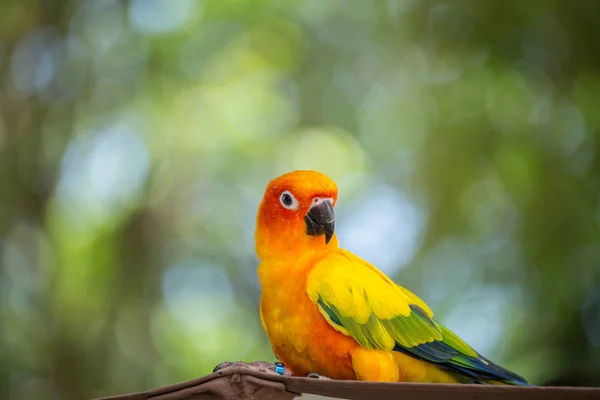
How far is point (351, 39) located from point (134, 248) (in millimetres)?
1766

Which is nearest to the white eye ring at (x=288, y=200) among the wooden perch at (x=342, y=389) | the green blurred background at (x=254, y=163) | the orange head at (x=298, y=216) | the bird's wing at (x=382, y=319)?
the orange head at (x=298, y=216)

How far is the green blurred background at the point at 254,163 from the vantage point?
315cm

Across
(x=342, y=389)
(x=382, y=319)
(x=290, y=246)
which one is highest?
(x=290, y=246)

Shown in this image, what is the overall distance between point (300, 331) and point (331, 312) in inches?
2.6

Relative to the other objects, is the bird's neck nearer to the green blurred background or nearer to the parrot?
the parrot

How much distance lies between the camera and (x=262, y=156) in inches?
135

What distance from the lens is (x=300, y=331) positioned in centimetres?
104

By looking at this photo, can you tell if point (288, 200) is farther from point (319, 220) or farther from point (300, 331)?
point (300, 331)

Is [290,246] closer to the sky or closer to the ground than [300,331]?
closer to the sky

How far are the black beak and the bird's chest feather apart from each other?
0.08 meters

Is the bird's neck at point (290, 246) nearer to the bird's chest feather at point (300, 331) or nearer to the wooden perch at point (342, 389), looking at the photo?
the bird's chest feather at point (300, 331)

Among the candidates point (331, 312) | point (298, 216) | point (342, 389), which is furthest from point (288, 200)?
point (342, 389)

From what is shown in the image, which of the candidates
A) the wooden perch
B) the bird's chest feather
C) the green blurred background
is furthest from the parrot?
the green blurred background

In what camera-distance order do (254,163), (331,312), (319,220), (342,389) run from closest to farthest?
(342,389)
(331,312)
(319,220)
(254,163)
